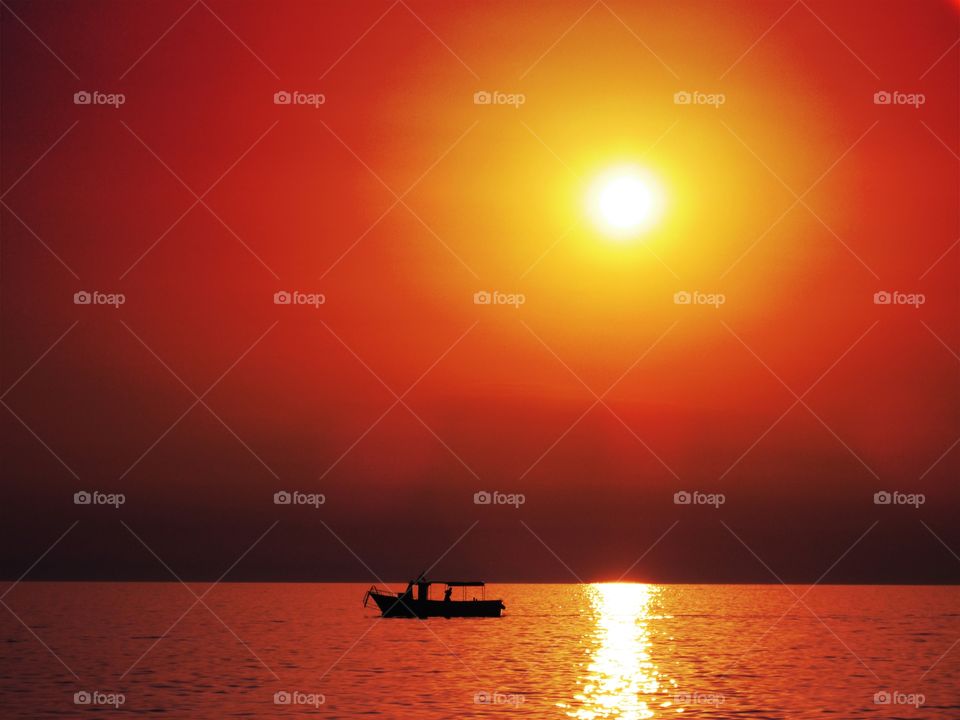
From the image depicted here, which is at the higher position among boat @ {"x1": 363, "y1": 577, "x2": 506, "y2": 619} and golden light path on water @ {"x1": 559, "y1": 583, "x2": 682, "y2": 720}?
boat @ {"x1": 363, "y1": 577, "x2": 506, "y2": 619}

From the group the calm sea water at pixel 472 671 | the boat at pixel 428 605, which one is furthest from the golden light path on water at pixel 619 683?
the boat at pixel 428 605

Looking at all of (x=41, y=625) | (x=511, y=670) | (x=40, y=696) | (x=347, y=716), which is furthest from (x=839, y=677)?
(x=41, y=625)

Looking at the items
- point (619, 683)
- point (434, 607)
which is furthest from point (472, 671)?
point (434, 607)

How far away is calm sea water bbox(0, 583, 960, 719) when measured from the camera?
49969 mm

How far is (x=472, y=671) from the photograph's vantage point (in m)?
66.6

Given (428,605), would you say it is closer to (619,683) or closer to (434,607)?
(434,607)

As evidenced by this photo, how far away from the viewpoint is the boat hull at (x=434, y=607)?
124 m

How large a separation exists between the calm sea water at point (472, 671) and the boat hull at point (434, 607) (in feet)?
10.2

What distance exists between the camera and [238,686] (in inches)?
2233

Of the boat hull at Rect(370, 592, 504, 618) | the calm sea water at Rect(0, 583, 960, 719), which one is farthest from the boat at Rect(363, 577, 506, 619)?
the calm sea water at Rect(0, 583, 960, 719)

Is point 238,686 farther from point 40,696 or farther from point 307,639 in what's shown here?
point 307,639

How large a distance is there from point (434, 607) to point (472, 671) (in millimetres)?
59119

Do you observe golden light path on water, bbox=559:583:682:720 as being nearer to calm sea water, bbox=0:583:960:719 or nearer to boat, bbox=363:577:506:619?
calm sea water, bbox=0:583:960:719

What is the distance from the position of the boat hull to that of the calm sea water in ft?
10.2
